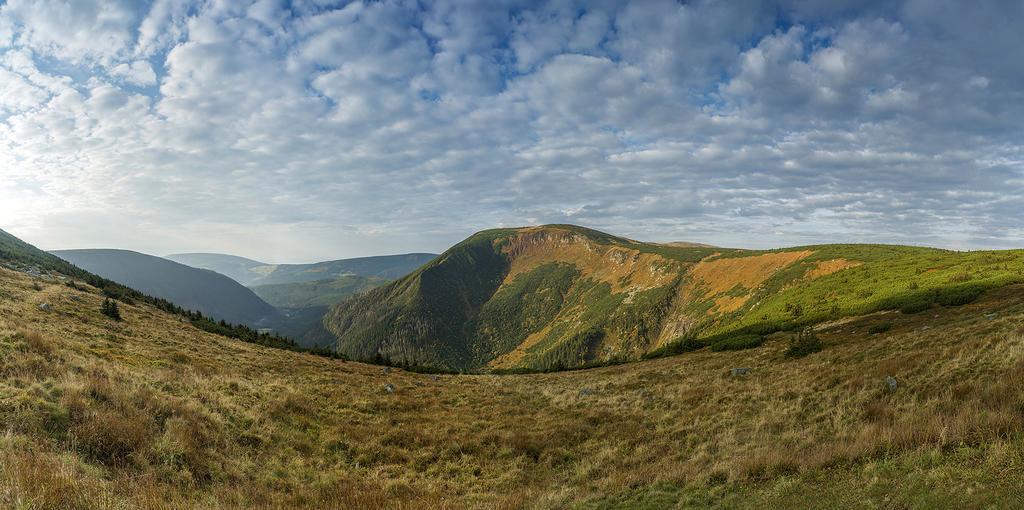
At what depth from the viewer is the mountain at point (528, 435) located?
7.31m

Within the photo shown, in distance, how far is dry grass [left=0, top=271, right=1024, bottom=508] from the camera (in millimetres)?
7508

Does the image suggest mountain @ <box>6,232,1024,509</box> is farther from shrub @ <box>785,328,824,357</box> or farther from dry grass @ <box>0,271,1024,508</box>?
shrub @ <box>785,328,824,357</box>

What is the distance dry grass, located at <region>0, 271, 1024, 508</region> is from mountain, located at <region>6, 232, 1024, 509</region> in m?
0.07

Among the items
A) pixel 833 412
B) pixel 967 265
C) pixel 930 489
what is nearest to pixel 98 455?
pixel 930 489

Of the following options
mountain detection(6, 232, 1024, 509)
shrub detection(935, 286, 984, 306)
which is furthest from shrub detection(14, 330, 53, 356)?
shrub detection(935, 286, 984, 306)

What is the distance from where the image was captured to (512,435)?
669 inches

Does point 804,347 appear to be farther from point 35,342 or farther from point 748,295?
point 748,295

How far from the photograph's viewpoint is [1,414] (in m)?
8.93

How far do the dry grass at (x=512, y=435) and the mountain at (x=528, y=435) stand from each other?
0.22 ft

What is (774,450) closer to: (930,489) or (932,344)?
(930,489)

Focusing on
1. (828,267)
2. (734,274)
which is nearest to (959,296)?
(828,267)

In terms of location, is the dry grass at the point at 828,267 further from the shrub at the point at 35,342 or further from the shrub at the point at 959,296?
the shrub at the point at 35,342

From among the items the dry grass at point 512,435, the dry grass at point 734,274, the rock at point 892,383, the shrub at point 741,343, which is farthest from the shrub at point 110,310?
the dry grass at point 734,274

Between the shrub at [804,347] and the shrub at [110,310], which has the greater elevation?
the shrub at [110,310]
